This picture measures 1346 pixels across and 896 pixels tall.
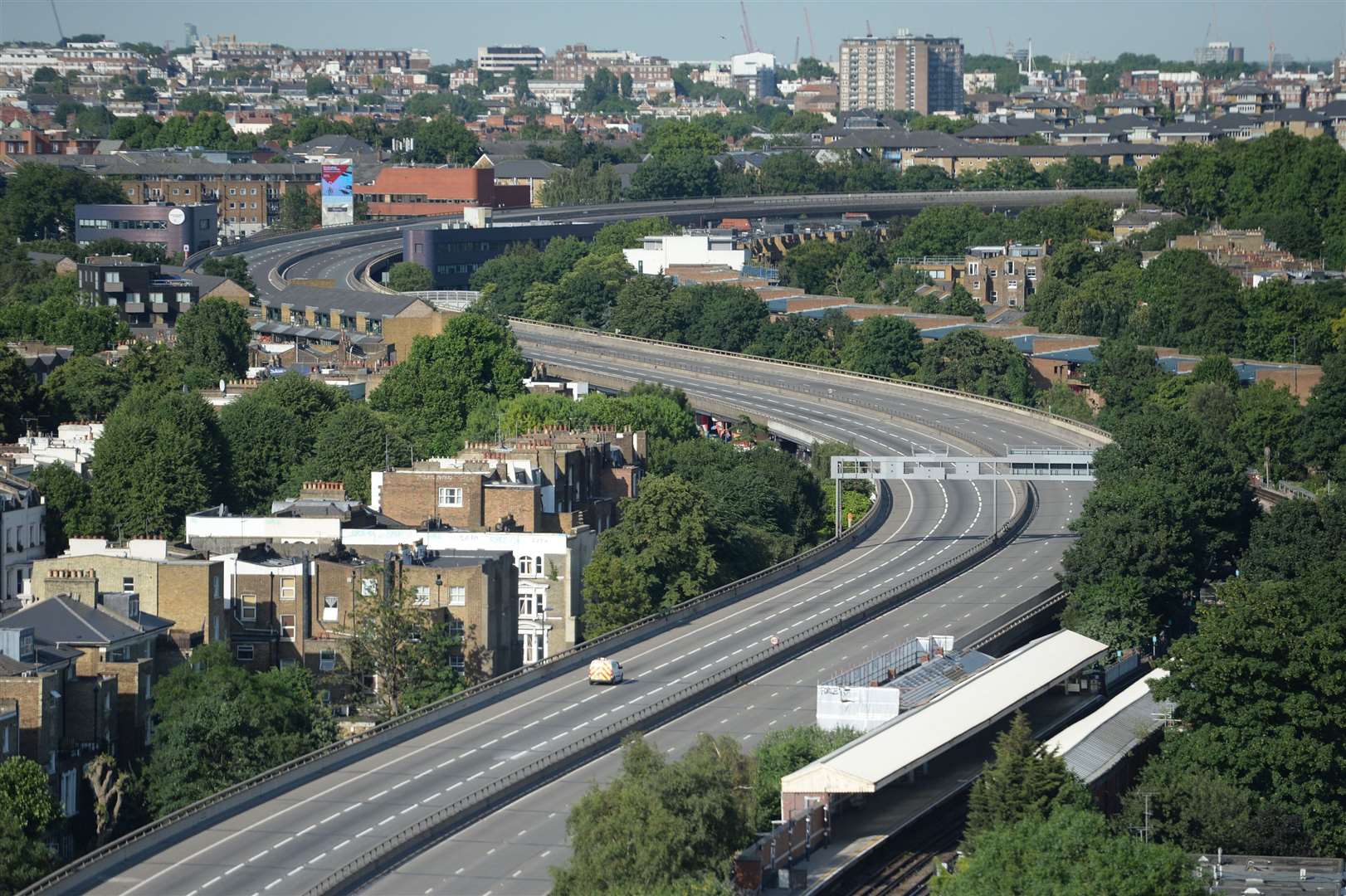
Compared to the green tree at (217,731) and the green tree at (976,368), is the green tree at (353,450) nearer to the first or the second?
the green tree at (217,731)

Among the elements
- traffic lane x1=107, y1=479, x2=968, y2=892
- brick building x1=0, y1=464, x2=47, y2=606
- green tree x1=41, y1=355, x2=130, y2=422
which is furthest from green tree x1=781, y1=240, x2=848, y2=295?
traffic lane x1=107, y1=479, x2=968, y2=892

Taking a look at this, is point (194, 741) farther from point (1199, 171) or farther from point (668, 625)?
point (1199, 171)

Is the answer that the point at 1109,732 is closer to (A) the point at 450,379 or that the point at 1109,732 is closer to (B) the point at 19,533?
(B) the point at 19,533

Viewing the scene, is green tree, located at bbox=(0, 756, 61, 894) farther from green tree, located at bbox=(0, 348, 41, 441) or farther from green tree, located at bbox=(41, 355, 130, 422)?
green tree, located at bbox=(41, 355, 130, 422)

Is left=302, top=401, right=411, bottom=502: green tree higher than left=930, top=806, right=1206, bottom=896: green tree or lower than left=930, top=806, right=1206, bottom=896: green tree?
higher

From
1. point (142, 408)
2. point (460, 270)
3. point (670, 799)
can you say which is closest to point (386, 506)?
point (142, 408)

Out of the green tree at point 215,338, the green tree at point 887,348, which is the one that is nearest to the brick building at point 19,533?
the green tree at point 215,338
